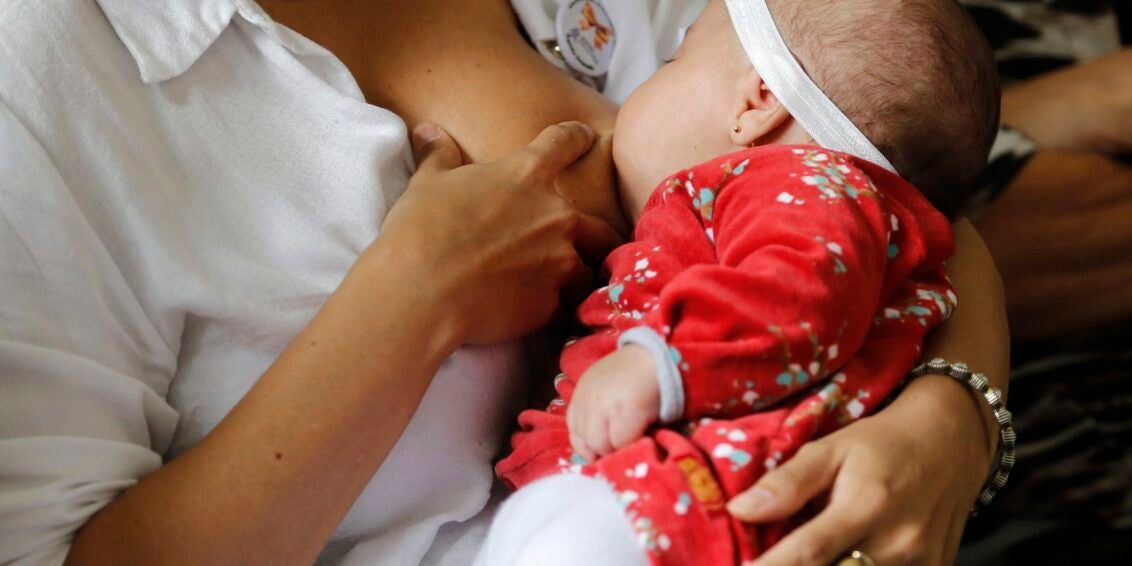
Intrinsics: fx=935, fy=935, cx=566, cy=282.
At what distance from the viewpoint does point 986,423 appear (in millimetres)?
1023

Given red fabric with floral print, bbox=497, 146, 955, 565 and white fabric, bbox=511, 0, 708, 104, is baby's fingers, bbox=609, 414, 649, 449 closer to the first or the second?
red fabric with floral print, bbox=497, 146, 955, 565

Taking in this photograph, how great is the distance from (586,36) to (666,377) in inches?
28.6

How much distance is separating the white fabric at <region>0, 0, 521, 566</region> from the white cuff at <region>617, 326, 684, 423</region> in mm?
303

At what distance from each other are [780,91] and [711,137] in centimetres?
10

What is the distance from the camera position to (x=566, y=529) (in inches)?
31.0

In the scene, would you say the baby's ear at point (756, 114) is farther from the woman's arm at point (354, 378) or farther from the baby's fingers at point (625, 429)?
the baby's fingers at point (625, 429)

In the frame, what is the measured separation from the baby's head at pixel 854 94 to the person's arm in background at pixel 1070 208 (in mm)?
336

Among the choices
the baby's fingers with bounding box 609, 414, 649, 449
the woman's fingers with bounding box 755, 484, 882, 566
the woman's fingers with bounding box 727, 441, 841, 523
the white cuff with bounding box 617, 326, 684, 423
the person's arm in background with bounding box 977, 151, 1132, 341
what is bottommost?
the person's arm in background with bounding box 977, 151, 1132, 341

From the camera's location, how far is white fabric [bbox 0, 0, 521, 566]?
0.81m

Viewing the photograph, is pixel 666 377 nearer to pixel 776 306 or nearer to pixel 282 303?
pixel 776 306

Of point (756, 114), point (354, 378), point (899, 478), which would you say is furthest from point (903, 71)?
point (354, 378)

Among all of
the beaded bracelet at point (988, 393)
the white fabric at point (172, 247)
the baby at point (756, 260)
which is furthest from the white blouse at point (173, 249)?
the beaded bracelet at point (988, 393)

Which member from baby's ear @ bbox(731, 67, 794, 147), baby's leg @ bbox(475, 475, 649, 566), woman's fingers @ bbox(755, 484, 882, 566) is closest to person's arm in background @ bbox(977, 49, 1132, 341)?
baby's ear @ bbox(731, 67, 794, 147)

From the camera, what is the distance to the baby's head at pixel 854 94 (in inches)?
39.8
